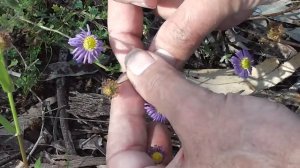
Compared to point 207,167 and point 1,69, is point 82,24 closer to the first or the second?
point 1,69

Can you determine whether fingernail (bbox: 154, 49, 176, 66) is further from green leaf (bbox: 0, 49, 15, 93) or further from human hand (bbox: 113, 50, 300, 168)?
green leaf (bbox: 0, 49, 15, 93)

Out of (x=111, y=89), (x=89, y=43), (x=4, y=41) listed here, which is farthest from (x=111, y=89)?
(x=4, y=41)

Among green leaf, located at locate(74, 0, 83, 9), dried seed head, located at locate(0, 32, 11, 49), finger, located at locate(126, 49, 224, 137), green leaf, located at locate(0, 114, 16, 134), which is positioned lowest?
green leaf, located at locate(0, 114, 16, 134)

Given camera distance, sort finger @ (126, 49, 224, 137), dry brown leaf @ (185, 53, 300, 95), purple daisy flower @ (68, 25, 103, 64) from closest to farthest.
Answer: finger @ (126, 49, 224, 137) → purple daisy flower @ (68, 25, 103, 64) → dry brown leaf @ (185, 53, 300, 95)

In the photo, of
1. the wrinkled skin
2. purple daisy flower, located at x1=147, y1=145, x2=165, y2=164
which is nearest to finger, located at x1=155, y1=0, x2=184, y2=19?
the wrinkled skin

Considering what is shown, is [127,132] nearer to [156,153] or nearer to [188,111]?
[156,153]

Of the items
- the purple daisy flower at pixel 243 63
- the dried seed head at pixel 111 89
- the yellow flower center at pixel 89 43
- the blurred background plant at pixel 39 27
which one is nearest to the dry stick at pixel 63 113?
the blurred background plant at pixel 39 27

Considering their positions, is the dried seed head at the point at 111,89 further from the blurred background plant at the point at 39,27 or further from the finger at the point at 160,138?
the blurred background plant at the point at 39,27
